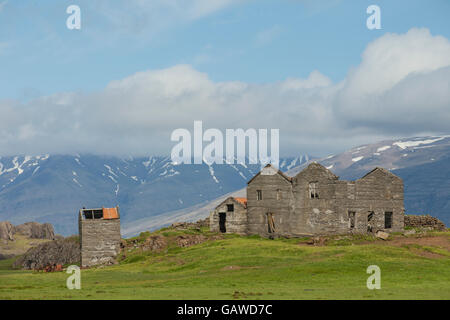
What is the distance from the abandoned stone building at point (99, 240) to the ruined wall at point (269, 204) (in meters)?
21.6

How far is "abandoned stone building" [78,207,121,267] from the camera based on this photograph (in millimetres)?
99750

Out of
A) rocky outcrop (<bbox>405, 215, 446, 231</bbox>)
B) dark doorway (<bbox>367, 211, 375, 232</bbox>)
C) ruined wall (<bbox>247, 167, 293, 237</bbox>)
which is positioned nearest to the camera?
dark doorway (<bbox>367, 211, 375, 232</bbox>)

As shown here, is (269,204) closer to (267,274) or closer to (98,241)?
(98,241)

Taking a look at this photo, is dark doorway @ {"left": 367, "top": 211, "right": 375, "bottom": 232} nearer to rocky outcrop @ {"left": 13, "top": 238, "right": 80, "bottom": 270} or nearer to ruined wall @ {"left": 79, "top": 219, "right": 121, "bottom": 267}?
ruined wall @ {"left": 79, "top": 219, "right": 121, "bottom": 267}

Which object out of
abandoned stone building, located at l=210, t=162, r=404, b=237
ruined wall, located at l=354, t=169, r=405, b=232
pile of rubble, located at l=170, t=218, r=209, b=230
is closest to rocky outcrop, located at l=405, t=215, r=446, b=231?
ruined wall, located at l=354, t=169, r=405, b=232

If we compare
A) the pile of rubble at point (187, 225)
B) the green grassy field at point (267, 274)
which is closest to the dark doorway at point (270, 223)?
the green grassy field at point (267, 274)

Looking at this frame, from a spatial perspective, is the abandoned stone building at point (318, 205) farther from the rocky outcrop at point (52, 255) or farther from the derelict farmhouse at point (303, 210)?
the rocky outcrop at point (52, 255)

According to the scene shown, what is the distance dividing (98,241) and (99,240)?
8.5 inches

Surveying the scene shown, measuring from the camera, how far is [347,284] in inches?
2211

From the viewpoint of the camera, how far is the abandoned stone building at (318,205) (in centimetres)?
9550

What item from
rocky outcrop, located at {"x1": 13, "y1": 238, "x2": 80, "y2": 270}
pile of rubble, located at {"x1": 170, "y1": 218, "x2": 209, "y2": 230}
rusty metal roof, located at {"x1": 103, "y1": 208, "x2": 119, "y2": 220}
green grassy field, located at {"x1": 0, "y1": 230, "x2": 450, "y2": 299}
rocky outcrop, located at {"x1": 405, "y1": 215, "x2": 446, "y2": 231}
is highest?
rusty metal roof, located at {"x1": 103, "y1": 208, "x2": 119, "y2": 220}

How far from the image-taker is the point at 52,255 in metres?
119

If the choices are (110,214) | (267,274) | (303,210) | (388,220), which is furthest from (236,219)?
(267,274)
